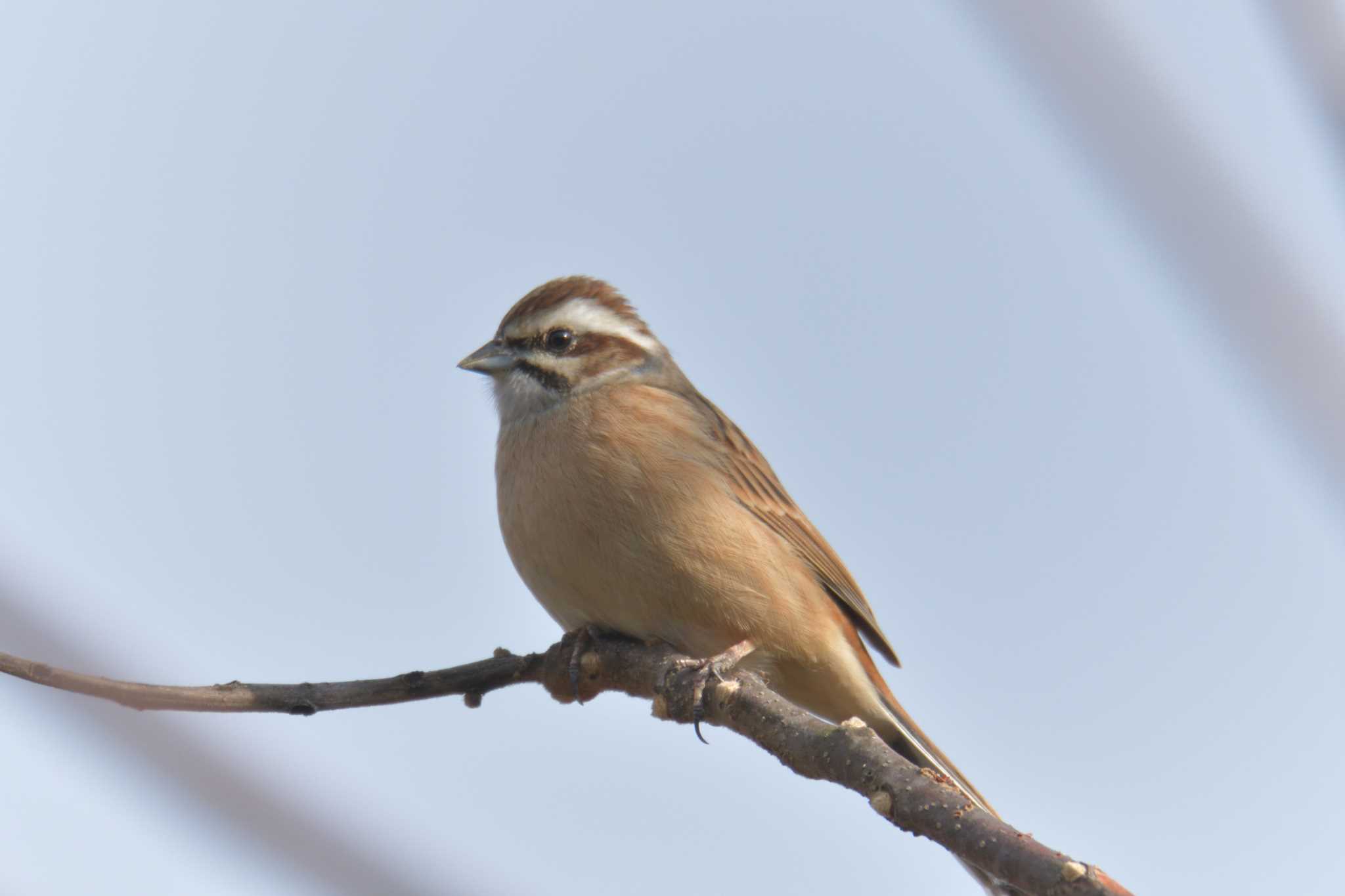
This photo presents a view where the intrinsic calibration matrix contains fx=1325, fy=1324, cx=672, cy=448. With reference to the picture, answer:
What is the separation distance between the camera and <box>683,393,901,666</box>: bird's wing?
237 inches

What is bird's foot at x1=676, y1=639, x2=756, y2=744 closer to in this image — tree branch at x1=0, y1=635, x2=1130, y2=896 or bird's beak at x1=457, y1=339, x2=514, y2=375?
tree branch at x1=0, y1=635, x2=1130, y2=896

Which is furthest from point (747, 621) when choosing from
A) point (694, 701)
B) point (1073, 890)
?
point (1073, 890)

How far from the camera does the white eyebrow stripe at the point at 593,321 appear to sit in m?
6.33

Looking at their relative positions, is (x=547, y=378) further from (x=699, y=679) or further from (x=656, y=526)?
(x=699, y=679)

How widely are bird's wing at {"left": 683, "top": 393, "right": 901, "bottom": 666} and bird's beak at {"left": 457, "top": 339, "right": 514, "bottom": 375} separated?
99 cm

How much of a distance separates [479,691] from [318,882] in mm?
1995

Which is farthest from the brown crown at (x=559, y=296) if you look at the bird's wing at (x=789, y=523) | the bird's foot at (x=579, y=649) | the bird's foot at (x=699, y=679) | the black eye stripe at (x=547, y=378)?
the bird's foot at (x=699, y=679)

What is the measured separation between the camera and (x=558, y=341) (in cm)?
626

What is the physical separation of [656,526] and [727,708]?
155 cm

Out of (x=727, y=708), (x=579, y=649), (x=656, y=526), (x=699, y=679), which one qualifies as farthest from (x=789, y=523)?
(x=727, y=708)

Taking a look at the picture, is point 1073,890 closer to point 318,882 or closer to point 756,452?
point 318,882

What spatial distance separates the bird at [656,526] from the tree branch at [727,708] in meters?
0.27

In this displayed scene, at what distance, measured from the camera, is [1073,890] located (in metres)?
2.11

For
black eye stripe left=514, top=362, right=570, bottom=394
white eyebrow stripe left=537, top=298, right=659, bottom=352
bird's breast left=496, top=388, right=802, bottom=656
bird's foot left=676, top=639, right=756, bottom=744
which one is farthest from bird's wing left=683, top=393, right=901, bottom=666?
bird's foot left=676, top=639, right=756, bottom=744
